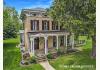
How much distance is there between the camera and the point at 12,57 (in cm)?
500

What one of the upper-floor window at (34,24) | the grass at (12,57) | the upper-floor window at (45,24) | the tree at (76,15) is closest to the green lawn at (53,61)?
the grass at (12,57)

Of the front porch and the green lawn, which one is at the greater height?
the front porch

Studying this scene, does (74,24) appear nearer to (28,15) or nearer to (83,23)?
(83,23)

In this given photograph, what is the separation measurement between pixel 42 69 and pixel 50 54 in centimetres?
23

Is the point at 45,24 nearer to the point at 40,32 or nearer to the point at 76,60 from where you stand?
the point at 40,32

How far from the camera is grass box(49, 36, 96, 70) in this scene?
505 cm

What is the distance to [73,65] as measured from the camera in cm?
507

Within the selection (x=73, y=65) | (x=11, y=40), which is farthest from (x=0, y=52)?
(x=73, y=65)

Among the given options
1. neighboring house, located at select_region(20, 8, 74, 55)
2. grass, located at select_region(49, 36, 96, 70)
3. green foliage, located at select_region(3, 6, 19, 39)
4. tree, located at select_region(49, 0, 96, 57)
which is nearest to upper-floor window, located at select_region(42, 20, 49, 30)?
neighboring house, located at select_region(20, 8, 74, 55)

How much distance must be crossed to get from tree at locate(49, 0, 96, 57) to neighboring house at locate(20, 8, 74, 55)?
0.30 ft

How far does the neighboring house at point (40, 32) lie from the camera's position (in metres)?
5.03

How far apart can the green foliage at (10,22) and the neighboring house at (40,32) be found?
0.31 ft

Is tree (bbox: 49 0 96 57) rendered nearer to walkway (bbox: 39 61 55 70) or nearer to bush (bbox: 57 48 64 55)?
bush (bbox: 57 48 64 55)

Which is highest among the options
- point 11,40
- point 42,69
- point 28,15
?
point 28,15
